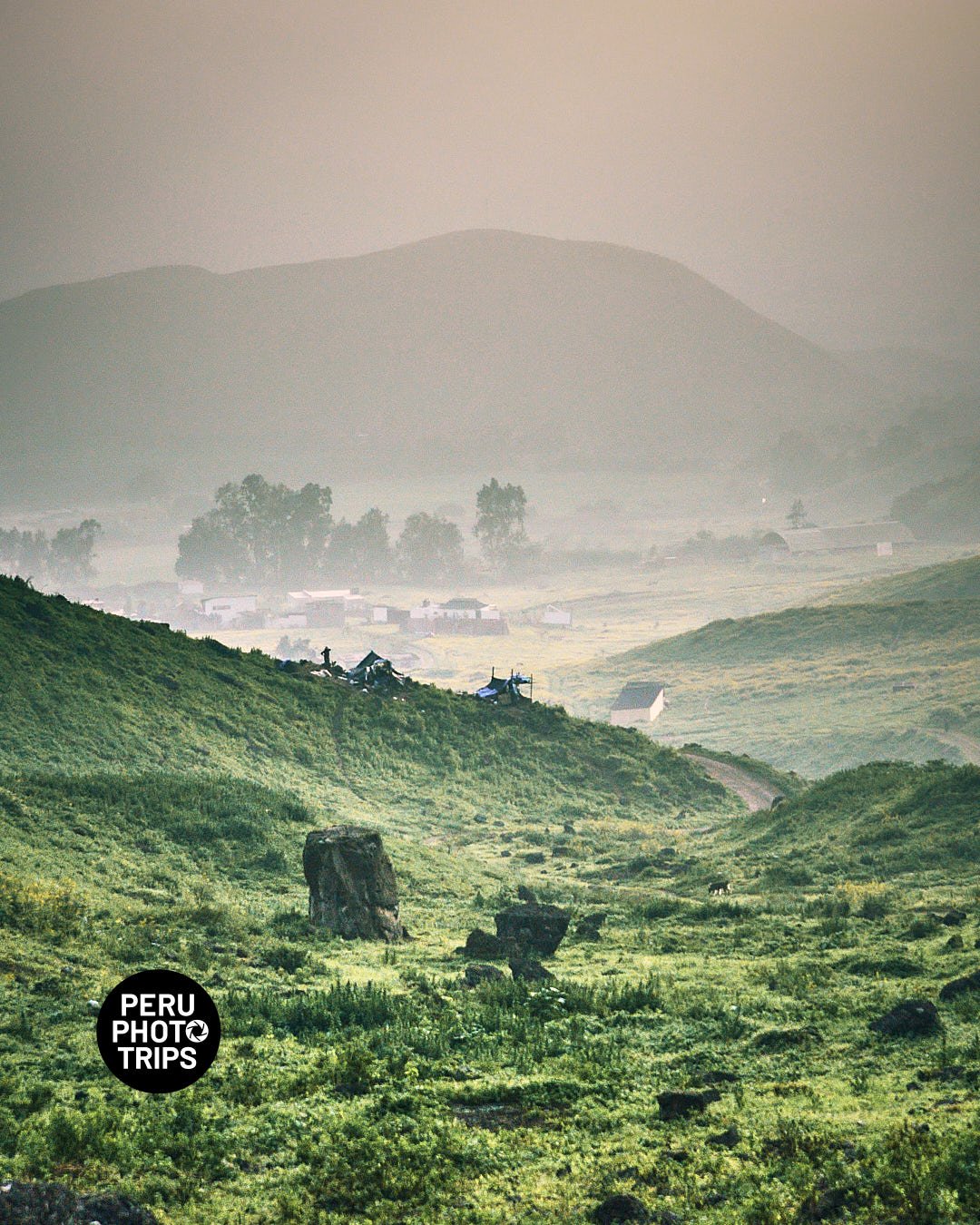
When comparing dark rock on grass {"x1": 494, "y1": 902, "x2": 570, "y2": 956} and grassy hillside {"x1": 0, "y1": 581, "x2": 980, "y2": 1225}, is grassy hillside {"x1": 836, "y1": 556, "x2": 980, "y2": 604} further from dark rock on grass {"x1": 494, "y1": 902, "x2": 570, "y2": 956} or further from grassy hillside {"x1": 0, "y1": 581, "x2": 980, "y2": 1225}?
dark rock on grass {"x1": 494, "y1": 902, "x2": 570, "y2": 956}

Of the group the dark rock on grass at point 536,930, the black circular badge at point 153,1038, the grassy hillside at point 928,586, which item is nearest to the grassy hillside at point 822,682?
the grassy hillside at point 928,586

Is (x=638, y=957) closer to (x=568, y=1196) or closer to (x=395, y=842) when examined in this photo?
(x=568, y=1196)

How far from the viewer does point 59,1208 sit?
15.0 m

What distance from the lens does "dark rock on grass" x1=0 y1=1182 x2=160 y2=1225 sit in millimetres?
14734

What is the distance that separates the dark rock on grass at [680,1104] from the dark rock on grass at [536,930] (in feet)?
35.9

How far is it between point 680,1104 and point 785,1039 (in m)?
3.93

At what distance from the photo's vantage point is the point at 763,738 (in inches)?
4232

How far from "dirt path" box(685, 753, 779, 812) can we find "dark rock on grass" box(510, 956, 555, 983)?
4233 cm

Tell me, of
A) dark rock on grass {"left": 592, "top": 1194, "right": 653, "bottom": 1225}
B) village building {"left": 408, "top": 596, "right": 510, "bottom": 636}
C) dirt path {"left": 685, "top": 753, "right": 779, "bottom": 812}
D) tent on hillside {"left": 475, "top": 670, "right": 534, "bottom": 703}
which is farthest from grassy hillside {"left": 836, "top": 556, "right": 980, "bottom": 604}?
dark rock on grass {"left": 592, "top": 1194, "right": 653, "bottom": 1225}

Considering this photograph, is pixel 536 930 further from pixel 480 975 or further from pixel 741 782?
pixel 741 782

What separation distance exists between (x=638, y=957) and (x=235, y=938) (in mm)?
9432

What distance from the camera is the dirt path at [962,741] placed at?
3627 inches

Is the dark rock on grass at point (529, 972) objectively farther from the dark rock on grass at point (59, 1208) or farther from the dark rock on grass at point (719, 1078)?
the dark rock on grass at point (59, 1208)

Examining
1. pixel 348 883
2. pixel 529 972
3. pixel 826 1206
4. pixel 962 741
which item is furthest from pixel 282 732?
pixel 962 741
